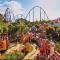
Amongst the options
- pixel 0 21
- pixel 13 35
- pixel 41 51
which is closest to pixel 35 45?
pixel 41 51

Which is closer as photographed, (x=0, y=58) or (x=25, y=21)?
(x=0, y=58)

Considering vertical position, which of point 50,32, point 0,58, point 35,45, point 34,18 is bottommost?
point 0,58

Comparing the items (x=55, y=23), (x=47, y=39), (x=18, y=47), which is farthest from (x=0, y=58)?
(x=55, y=23)

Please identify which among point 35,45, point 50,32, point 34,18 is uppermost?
point 34,18

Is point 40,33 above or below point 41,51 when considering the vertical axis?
above

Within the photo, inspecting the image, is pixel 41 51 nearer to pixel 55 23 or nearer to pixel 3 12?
pixel 55 23

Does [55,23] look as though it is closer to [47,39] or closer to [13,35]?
[47,39]

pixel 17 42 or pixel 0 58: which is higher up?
pixel 17 42

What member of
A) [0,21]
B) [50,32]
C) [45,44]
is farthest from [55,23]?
[0,21]
